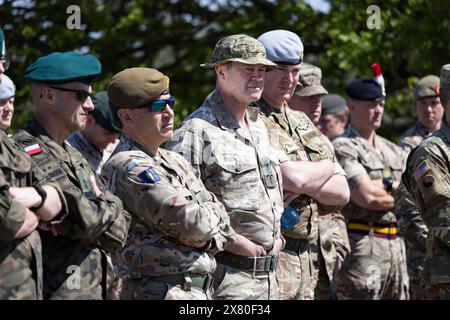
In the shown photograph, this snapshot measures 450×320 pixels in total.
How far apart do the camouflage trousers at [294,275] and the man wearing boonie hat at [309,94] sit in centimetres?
173

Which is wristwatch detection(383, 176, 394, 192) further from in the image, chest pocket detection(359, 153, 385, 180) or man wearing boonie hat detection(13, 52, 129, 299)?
man wearing boonie hat detection(13, 52, 129, 299)

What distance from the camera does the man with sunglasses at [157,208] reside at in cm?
566

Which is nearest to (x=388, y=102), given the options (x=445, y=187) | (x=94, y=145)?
(x=94, y=145)

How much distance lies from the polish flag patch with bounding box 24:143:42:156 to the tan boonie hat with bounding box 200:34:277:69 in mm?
1589

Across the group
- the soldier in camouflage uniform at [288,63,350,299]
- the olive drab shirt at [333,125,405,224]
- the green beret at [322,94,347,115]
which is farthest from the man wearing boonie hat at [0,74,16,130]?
the green beret at [322,94,347,115]

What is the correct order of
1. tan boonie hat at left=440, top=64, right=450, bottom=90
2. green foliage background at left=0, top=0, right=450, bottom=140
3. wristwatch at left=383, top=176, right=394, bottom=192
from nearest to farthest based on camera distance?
1. tan boonie hat at left=440, top=64, right=450, bottom=90
2. wristwatch at left=383, top=176, right=394, bottom=192
3. green foliage background at left=0, top=0, right=450, bottom=140

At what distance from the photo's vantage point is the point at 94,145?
28.7ft

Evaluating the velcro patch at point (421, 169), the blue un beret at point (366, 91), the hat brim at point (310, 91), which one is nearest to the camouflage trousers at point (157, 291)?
the velcro patch at point (421, 169)

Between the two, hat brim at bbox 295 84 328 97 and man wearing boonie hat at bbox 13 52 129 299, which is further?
hat brim at bbox 295 84 328 97

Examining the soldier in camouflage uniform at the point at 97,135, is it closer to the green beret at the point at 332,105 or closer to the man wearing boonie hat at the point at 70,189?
the green beret at the point at 332,105

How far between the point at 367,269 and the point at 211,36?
5450 millimetres

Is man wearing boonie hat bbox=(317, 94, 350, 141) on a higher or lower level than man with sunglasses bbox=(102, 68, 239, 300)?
lower

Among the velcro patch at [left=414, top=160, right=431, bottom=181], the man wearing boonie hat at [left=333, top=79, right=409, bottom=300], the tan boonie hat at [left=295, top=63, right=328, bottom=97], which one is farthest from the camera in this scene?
the man wearing boonie hat at [left=333, top=79, right=409, bottom=300]

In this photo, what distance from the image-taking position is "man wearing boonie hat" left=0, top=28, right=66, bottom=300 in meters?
4.89
